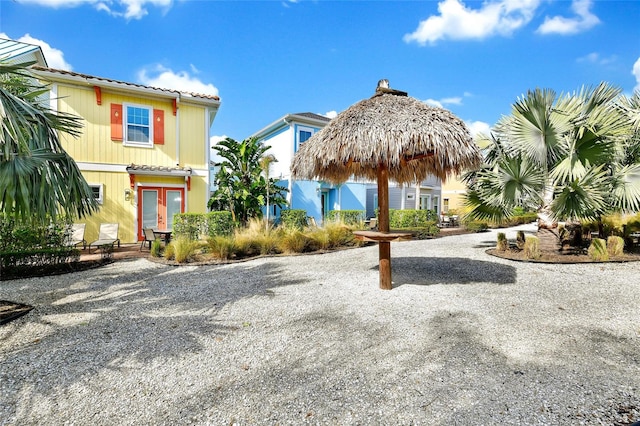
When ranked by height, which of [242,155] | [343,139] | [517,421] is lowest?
[517,421]

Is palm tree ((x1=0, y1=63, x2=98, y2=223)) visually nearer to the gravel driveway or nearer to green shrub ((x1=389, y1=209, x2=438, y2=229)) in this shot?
the gravel driveway

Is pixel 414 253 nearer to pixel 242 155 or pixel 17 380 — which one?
pixel 242 155

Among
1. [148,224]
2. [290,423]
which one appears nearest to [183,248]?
[148,224]

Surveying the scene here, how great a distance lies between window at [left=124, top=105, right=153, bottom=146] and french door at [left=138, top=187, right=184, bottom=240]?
213 centimetres

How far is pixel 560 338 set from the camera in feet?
12.9

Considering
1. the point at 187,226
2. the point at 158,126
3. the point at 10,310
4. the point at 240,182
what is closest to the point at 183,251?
the point at 187,226

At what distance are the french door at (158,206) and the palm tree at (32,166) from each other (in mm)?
8768

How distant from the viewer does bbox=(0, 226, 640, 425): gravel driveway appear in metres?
2.55

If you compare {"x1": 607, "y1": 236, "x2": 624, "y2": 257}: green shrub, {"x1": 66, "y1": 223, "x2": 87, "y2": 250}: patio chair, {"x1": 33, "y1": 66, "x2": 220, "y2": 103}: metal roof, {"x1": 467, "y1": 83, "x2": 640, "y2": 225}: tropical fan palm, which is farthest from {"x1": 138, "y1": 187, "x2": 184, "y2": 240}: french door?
{"x1": 607, "y1": 236, "x2": 624, "y2": 257}: green shrub

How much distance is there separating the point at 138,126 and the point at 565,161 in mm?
16113

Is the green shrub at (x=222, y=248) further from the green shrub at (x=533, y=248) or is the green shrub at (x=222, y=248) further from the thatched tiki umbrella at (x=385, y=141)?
the green shrub at (x=533, y=248)

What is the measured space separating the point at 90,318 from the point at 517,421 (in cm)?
550

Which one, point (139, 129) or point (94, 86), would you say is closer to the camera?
point (94, 86)

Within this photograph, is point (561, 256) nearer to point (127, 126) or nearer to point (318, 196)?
point (318, 196)
